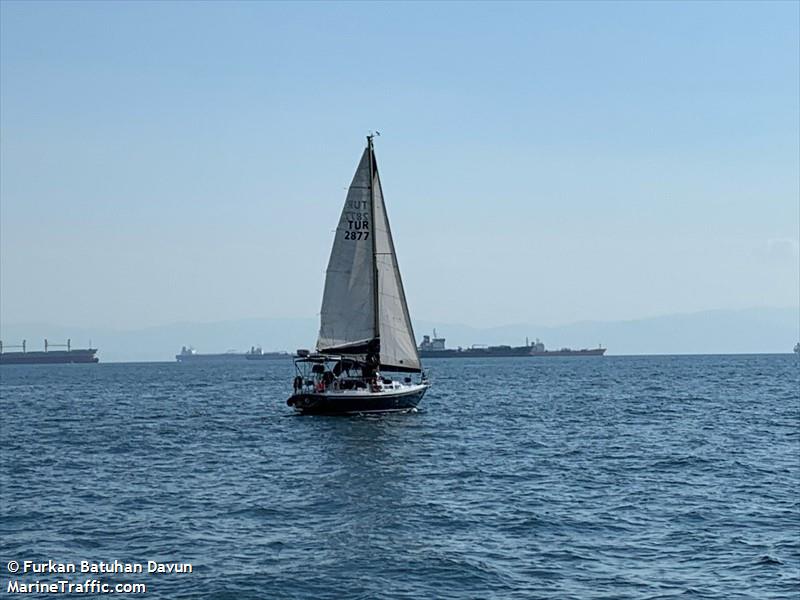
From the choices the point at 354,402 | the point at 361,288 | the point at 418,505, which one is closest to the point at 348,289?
the point at 361,288

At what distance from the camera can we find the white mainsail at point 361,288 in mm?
74875

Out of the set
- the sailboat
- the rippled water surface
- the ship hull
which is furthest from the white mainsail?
the rippled water surface

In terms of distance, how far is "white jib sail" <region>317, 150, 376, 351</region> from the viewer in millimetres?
74875

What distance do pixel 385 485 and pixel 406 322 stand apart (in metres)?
34.0

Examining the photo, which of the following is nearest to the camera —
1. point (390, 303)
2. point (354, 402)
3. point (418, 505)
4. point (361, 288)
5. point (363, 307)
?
point (418, 505)

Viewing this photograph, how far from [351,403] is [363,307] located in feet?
24.9

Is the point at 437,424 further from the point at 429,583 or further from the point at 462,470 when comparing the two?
the point at 429,583

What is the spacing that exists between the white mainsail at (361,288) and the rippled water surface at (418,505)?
577 cm

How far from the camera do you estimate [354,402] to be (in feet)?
234

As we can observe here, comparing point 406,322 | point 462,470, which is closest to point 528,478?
point 462,470

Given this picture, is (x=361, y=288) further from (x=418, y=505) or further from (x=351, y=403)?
(x=418, y=505)

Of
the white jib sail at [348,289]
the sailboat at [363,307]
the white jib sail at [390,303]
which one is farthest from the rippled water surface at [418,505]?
the white jib sail at [348,289]

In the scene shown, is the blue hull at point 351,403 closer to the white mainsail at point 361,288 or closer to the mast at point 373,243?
the white mainsail at point 361,288

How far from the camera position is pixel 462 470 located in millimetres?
47375
